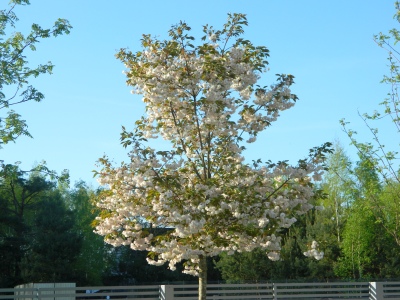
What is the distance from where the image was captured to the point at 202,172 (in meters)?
13.9

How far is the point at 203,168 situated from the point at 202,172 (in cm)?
23

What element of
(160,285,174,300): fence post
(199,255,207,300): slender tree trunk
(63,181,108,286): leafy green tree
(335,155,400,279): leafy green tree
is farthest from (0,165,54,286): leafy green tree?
(199,255,207,300): slender tree trunk

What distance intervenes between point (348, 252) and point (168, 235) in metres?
30.0

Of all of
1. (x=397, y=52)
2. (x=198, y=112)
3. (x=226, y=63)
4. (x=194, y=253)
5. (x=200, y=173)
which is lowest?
(x=194, y=253)

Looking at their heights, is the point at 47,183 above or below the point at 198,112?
above

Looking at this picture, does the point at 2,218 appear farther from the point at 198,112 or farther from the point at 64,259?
the point at 198,112

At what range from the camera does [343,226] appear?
43094 millimetres

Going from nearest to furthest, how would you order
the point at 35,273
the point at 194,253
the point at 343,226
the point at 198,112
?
the point at 194,253 → the point at 198,112 → the point at 35,273 → the point at 343,226

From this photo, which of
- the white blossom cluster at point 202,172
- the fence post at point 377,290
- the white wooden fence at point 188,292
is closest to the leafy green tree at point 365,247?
the white wooden fence at point 188,292

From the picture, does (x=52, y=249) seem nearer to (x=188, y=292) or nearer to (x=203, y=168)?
(x=188, y=292)

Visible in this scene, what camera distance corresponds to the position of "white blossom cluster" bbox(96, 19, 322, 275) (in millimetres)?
12688

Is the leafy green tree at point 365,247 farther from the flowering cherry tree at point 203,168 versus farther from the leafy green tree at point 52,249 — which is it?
the flowering cherry tree at point 203,168

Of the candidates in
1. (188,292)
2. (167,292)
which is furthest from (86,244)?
(167,292)

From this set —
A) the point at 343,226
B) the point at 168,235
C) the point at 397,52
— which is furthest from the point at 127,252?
the point at 168,235
